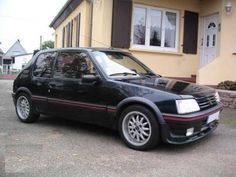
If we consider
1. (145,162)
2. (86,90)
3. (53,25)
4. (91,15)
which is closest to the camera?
(145,162)

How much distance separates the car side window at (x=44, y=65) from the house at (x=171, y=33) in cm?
448

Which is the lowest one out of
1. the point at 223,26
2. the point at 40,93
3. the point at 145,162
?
the point at 145,162

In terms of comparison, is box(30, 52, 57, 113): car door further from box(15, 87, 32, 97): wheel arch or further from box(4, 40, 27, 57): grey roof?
box(4, 40, 27, 57): grey roof

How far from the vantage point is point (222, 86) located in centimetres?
1151

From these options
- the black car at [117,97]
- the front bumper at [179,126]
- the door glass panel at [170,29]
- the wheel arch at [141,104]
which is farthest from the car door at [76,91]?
the door glass panel at [170,29]

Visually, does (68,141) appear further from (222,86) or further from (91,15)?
(91,15)

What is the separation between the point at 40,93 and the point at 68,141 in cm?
157

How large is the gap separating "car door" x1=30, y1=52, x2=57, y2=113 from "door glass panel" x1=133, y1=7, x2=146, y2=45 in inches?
215

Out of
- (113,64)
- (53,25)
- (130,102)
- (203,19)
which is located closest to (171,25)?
(203,19)

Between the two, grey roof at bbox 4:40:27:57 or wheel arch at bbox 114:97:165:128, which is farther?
grey roof at bbox 4:40:27:57

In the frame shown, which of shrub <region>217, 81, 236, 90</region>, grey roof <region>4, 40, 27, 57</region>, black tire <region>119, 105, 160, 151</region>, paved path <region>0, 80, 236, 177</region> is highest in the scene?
grey roof <region>4, 40, 27, 57</region>

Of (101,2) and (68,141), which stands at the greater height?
(101,2)

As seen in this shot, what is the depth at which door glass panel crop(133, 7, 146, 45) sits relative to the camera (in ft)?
40.3

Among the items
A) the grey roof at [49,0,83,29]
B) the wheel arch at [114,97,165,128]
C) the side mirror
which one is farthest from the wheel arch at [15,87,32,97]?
the grey roof at [49,0,83,29]
